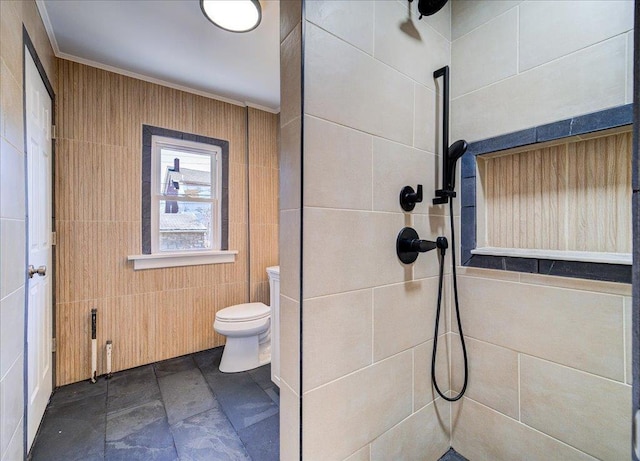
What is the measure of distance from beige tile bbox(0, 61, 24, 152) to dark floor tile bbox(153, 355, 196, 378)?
5.87ft

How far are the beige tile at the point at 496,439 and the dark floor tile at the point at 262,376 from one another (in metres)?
1.26

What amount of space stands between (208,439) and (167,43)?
253 centimetres

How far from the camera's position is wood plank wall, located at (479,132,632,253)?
0.89m

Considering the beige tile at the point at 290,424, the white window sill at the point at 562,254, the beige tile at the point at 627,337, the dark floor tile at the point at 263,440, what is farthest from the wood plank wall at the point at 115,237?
the beige tile at the point at 627,337

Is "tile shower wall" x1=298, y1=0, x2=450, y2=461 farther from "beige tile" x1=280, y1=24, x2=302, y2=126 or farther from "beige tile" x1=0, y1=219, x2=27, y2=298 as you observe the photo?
"beige tile" x1=0, y1=219, x2=27, y2=298

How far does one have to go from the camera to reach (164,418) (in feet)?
5.37

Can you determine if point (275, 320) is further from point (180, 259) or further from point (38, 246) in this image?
point (38, 246)

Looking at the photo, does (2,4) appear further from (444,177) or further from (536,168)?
(536,168)

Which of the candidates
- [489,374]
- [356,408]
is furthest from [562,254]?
[356,408]

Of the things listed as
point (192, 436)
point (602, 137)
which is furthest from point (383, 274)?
point (192, 436)

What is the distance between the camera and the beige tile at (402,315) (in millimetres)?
1001

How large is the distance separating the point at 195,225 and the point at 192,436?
1.68 m

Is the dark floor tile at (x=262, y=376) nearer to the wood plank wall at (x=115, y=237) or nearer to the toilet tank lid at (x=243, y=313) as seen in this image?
the toilet tank lid at (x=243, y=313)

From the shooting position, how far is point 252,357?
225 centimetres
